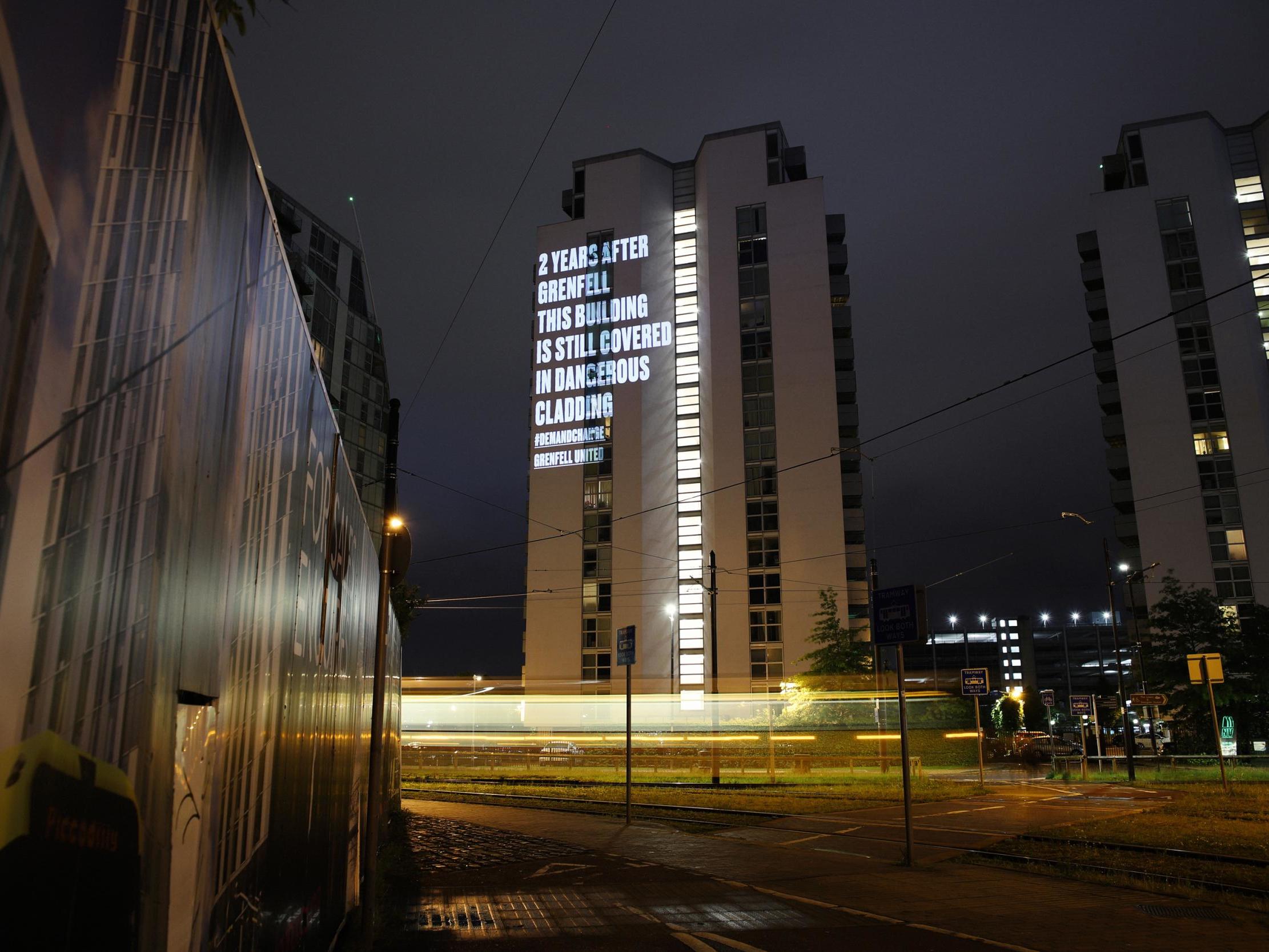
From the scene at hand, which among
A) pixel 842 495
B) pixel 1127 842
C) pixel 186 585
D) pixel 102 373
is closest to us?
pixel 102 373

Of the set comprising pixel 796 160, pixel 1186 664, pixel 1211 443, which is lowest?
pixel 1186 664

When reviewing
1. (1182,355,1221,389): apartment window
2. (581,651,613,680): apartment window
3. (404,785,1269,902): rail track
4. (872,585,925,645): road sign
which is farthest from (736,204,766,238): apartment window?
(872,585,925,645): road sign

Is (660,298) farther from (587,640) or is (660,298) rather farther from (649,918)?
(649,918)

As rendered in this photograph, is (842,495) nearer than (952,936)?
No

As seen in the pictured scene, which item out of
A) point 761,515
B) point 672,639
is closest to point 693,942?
point 672,639

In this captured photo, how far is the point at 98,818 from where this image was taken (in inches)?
70.0

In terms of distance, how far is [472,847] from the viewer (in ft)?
49.5

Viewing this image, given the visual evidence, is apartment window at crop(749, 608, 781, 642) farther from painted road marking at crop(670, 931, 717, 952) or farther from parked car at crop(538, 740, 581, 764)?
painted road marking at crop(670, 931, 717, 952)

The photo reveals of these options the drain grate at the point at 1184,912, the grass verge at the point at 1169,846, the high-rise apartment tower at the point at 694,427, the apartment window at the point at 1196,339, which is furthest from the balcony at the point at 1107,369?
the drain grate at the point at 1184,912

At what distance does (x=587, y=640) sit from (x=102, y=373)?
226 ft

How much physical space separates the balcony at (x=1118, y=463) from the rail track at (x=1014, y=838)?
5854 centimetres

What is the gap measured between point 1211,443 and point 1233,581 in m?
9.86

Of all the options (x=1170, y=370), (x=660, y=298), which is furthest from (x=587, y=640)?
(x=1170, y=370)

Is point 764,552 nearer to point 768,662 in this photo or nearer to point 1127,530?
point 768,662
